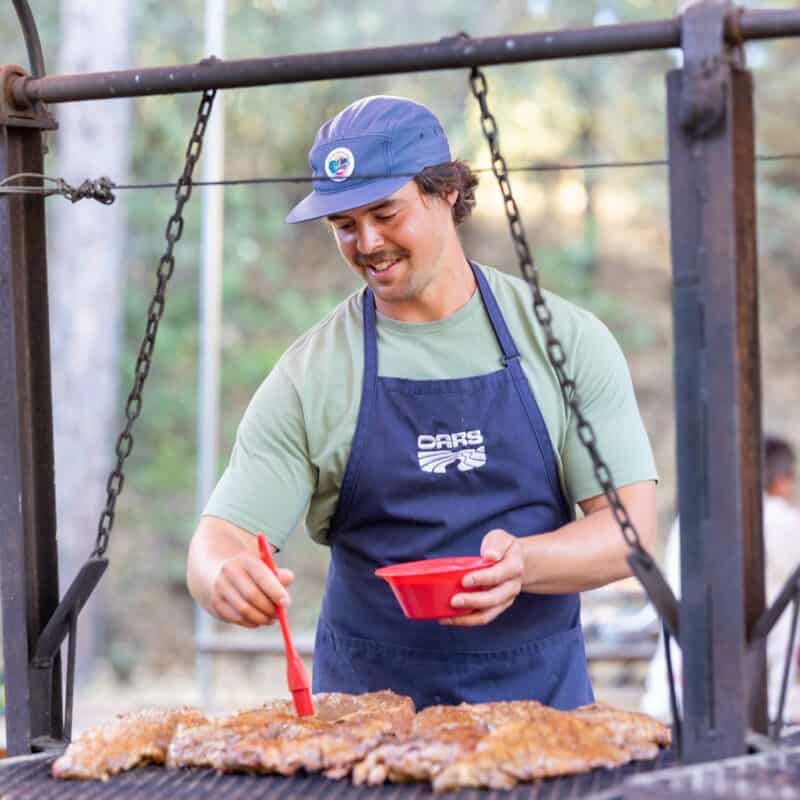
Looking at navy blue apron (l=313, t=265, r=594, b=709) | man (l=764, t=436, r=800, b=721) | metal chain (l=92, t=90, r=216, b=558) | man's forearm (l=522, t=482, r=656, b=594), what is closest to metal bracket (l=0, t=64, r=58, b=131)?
metal chain (l=92, t=90, r=216, b=558)

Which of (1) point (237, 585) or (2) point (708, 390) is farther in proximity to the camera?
(1) point (237, 585)

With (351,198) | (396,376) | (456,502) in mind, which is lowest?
(456,502)

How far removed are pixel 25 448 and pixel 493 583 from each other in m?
1.04

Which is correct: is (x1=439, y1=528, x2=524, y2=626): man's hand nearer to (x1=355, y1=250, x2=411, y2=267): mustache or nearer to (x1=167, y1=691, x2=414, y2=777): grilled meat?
(x1=167, y1=691, x2=414, y2=777): grilled meat

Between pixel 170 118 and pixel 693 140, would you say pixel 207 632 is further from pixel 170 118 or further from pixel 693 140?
pixel 170 118

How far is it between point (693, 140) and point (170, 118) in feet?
38.7

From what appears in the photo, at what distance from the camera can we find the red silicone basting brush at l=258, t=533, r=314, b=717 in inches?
90.8

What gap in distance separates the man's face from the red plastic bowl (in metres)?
0.67

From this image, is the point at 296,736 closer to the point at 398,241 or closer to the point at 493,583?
the point at 493,583

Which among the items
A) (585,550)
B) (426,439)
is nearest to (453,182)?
(426,439)

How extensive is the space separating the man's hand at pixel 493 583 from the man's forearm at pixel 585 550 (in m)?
0.12

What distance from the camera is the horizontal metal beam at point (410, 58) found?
2.16 meters

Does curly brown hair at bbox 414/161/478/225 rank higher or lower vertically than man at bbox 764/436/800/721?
higher

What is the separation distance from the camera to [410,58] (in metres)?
2.33
